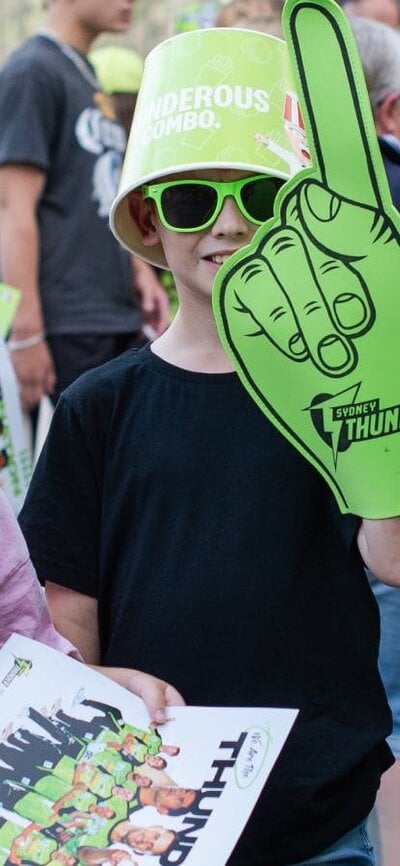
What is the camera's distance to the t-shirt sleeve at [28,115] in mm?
4426

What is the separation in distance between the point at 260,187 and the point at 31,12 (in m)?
8.75

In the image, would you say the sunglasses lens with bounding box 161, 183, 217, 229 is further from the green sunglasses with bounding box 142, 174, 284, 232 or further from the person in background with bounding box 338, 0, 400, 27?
the person in background with bounding box 338, 0, 400, 27

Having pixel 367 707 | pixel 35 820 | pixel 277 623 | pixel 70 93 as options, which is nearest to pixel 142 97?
pixel 277 623

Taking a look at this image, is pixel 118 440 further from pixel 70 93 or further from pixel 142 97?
pixel 70 93

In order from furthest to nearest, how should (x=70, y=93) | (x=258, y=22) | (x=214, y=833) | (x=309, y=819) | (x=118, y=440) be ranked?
(x=70, y=93), (x=258, y=22), (x=118, y=440), (x=309, y=819), (x=214, y=833)

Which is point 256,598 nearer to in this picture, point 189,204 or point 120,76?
point 189,204

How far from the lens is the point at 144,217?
2.25 m

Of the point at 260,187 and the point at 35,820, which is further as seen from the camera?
the point at 260,187

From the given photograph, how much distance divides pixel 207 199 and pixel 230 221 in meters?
0.05

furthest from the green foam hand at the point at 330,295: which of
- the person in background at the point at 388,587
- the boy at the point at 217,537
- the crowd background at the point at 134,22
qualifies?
the crowd background at the point at 134,22

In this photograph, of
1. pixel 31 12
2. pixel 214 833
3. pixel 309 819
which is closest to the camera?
pixel 214 833

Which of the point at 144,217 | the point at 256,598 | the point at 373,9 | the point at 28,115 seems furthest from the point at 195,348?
the point at 373,9

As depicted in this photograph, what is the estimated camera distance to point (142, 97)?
2146 millimetres

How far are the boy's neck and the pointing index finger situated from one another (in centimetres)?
45
